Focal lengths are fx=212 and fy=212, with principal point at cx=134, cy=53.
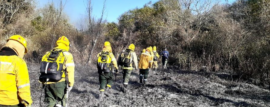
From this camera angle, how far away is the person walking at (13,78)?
2543 millimetres

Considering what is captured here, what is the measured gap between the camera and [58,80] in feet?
13.3

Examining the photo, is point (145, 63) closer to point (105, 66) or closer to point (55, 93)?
point (105, 66)

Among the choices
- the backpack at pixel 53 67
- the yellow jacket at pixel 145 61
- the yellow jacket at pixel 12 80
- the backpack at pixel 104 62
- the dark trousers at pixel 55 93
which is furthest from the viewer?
the yellow jacket at pixel 145 61

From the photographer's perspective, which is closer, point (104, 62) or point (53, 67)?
point (53, 67)

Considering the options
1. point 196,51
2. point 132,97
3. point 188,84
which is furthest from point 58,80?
point 196,51

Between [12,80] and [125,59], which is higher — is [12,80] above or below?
below

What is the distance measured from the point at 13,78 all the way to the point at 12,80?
0.03 metres

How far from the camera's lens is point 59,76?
13.2ft

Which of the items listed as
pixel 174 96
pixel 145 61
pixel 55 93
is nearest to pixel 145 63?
pixel 145 61

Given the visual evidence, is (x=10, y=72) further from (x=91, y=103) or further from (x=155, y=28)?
(x=155, y=28)

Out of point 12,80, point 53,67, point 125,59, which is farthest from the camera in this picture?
point 125,59

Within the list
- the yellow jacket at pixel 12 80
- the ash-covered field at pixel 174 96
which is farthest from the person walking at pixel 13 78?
the ash-covered field at pixel 174 96

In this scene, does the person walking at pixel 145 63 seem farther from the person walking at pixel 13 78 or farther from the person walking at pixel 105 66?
the person walking at pixel 13 78

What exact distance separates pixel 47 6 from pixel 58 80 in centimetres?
2824
